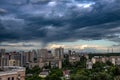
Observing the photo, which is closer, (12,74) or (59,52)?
(12,74)

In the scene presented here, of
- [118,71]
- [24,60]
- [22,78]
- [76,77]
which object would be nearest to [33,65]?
[24,60]

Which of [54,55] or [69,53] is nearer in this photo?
[54,55]

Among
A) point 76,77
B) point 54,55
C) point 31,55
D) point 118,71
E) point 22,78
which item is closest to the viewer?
point 22,78

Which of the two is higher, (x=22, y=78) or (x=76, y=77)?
(x=22, y=78)

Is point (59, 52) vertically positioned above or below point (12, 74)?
above

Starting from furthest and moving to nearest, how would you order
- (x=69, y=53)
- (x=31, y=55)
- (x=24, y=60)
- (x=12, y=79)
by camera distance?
(x=69, y=53), (x=31, y=55), (x=24, y=60), (x=12, y=79)

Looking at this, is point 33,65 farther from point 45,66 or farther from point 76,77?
point 76,77

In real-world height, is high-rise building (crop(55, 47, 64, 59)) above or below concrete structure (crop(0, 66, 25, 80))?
above

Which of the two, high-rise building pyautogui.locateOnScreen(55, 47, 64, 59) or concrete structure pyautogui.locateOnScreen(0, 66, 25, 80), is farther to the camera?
high-rise building pyautogui.locateOnScreen(55, 47, 64, 59)

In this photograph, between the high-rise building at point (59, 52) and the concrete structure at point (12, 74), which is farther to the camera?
the high-rise building at point (59, 52)

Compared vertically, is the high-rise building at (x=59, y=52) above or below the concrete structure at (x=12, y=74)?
above

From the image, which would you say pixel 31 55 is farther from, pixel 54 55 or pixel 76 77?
pixel 76 77
